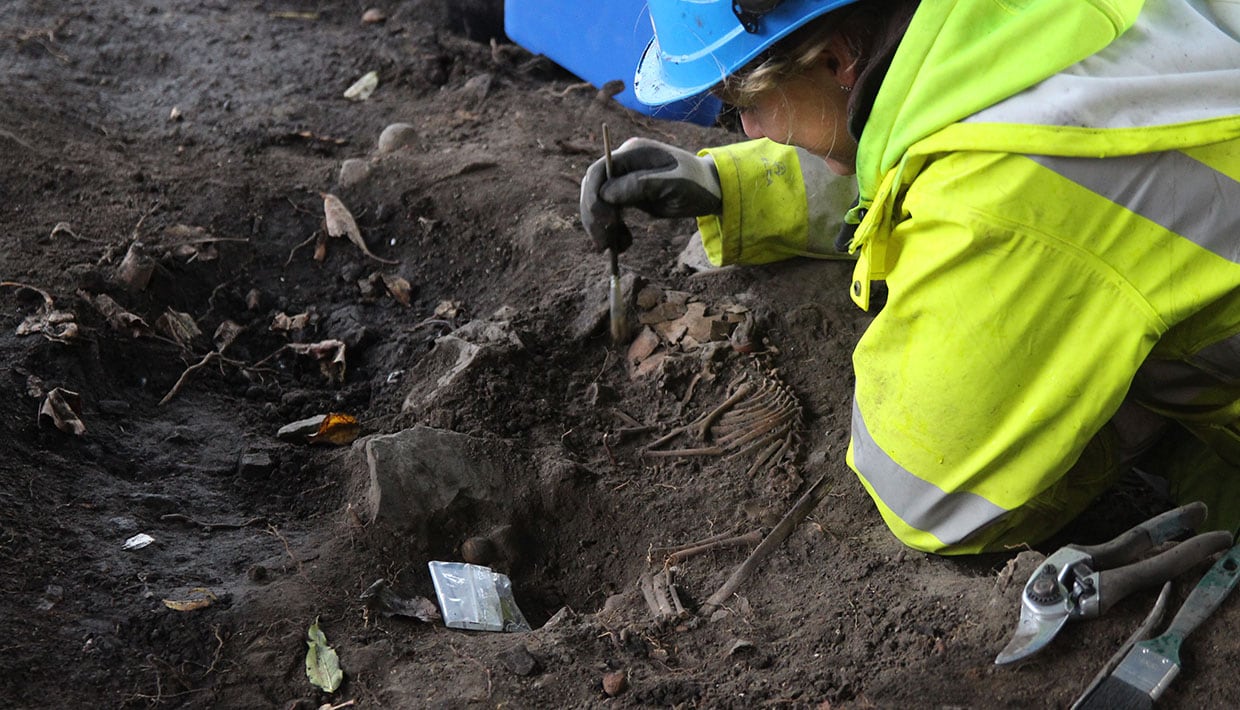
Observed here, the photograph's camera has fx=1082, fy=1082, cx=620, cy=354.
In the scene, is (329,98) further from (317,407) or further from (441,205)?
(317,407)

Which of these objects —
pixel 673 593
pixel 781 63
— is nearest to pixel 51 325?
pixel 673 593

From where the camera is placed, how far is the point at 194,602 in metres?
2.20

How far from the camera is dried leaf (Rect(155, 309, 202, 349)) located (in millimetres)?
3039

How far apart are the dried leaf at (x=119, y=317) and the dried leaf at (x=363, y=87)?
167 cm

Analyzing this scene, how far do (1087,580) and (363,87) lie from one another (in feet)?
11.5

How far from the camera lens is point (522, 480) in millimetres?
2625

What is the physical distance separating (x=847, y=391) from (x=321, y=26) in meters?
3.26

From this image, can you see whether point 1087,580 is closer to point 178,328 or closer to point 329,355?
point 329,355

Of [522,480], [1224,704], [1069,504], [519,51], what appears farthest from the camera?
[519,51]

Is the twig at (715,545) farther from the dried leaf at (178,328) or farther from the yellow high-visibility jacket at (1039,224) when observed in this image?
the dried leaf at (178,328)

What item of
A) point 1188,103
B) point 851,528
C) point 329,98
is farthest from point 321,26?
point 1188,103

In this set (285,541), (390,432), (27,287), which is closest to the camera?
(285,541)

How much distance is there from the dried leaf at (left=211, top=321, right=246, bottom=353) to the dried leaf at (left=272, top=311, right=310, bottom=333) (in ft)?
0.35

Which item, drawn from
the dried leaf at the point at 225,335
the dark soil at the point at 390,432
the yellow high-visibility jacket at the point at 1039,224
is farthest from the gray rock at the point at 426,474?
the yellow high-visibility jacket at the point at 1039,224
